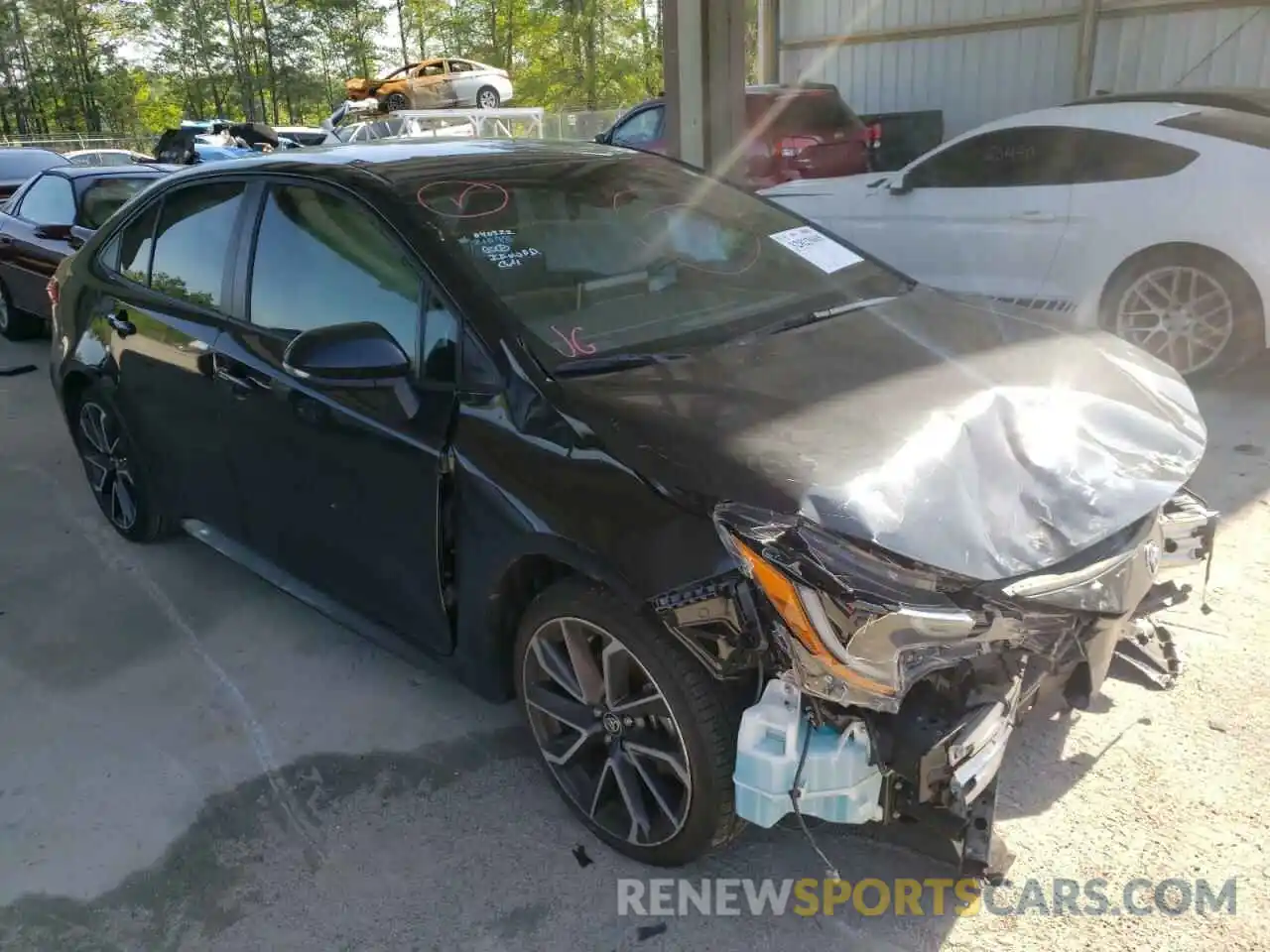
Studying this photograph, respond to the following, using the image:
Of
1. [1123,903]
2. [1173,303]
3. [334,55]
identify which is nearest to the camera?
[1123,903]

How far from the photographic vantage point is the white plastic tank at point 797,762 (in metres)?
2.07

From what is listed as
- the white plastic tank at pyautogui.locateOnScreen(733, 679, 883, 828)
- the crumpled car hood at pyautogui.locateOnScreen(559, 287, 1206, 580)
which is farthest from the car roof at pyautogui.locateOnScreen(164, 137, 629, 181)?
the white plastic tank at pyautogui.locateOnScreen(733, 679, 883, 828)

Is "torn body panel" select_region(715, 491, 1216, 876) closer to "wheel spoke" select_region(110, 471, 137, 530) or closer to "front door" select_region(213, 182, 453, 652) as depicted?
"front door" select_region(213, 182, 453, 652)

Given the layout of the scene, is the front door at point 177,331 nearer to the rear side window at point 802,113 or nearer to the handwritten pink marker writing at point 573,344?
the handwritten pink marker writing at point 573,344

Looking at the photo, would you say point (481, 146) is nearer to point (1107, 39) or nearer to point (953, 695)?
point (953, 695)

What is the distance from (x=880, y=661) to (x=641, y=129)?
1102 centimetres

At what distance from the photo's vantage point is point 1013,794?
271 cm

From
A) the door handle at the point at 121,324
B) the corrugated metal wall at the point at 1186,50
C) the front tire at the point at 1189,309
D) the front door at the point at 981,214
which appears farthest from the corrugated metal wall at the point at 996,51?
the door handle at the point at 121,324

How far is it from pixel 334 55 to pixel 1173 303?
48.2 meters

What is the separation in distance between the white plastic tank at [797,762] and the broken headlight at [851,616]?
0.09 m

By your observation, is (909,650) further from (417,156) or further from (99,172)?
(99,172)

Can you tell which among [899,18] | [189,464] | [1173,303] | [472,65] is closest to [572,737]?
[189,464]

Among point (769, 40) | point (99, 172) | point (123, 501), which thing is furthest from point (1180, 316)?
point (769, 40)

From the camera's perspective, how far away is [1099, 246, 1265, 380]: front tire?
5.57 meters
